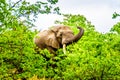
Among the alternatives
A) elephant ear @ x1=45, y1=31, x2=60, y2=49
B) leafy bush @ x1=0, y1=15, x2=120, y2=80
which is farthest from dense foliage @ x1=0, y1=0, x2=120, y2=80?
elephant ear @ x1=45, y1=31, x2=60, y2=49

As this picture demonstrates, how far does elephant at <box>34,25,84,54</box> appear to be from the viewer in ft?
88.0

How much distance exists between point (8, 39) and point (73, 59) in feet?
11.7

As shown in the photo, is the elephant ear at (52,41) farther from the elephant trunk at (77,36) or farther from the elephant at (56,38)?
the elephant trunk at (77,36)

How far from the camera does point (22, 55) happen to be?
17156 millimetres

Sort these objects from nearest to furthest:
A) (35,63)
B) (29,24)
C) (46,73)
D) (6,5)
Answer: (6,5), (29,24), (35,63), (46,73)

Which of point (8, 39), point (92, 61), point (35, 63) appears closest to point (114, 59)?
point (92, 61)

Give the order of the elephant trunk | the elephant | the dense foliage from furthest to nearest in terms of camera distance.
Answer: the elephant < the elephant trunk < the dense foliage

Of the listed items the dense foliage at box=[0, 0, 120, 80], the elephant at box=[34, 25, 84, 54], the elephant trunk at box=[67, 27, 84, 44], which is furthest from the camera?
the elephant at box=[34, 25, 84, 54]

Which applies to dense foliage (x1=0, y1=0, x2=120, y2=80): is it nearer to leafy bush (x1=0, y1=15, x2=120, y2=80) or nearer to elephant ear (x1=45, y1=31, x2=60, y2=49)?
leafy bush (x1=0, y1=15, x2=120, y2=80)

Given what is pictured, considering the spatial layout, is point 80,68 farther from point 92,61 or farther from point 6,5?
point 6,5

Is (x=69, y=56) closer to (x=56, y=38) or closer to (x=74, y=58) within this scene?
(x=74, y=58)

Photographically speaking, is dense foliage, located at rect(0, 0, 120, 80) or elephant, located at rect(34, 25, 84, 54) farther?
elephant, located at rect(34, 25, 84, 54)

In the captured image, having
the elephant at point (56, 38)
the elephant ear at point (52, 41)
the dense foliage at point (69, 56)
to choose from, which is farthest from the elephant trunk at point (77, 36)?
the dense foliage at point (69, 56)

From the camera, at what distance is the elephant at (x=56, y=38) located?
88.0ft
